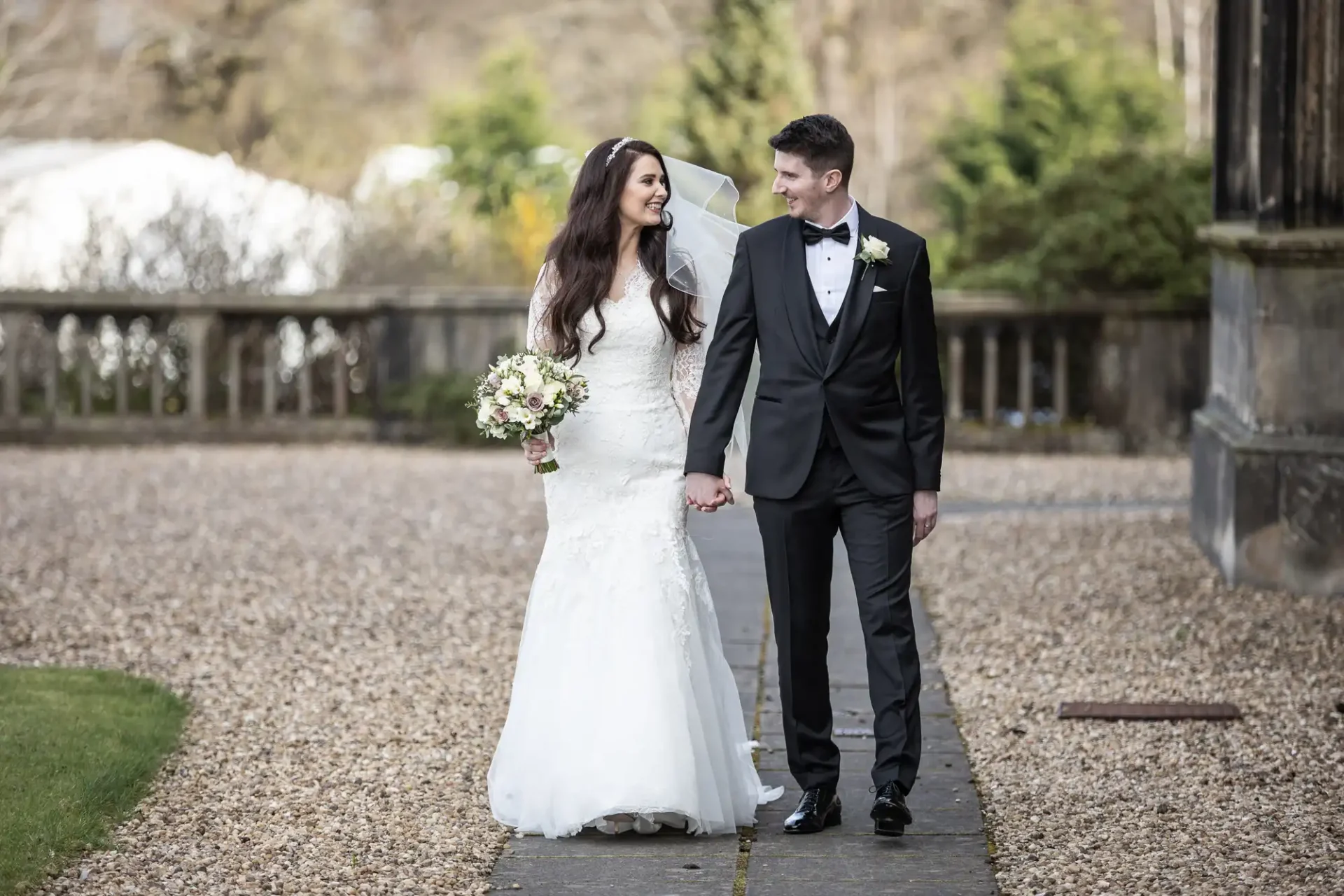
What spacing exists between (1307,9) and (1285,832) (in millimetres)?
4481

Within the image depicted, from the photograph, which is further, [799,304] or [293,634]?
[293,634]

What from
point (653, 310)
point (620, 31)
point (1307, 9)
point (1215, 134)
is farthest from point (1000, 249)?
point (620, 31)

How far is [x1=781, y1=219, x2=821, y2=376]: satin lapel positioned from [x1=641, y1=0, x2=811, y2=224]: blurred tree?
59.4 feet

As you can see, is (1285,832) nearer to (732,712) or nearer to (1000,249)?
(732,712)

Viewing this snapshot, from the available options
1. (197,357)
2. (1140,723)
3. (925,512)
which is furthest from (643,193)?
(197,357)

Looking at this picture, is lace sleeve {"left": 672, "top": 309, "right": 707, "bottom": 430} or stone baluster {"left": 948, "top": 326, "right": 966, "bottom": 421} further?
stone baluster {"left": 948, "top": 326, "right": 966, "bottom": 421}

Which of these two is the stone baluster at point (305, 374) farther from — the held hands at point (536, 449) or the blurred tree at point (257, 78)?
the blurred tree at point (257, 78)

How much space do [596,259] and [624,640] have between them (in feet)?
3.39

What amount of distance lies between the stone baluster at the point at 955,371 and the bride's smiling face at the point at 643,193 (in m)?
9.19

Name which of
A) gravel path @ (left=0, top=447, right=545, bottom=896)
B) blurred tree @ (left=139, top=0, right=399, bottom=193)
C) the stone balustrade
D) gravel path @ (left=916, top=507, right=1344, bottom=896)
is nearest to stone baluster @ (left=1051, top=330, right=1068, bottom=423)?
the stone balustrade

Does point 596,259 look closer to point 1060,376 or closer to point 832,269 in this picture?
point 832,269

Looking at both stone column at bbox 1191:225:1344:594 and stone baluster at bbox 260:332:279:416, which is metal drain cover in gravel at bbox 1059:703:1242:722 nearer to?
stone column at bbox 1191:225:1344:594

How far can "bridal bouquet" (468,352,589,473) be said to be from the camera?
4.75 meters

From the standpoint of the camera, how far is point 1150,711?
6.06m
